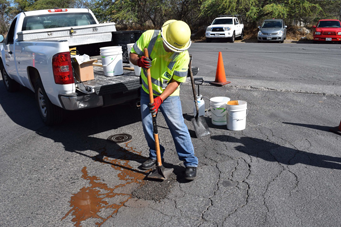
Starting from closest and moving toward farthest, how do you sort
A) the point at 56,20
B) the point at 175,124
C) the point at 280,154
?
1. the point at 175,124
2. the point at 280,154
3. the point at 56,20

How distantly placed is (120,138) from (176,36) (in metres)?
2.32

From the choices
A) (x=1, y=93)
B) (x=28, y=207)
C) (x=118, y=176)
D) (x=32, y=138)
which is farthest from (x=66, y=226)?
(x=1, y=93)

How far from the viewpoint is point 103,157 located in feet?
14.1

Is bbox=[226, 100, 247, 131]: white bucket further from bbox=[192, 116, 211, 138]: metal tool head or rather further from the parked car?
the parked car

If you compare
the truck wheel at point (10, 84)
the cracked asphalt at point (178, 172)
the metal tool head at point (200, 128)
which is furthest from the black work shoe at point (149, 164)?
the truck wheel at point (10, 84)

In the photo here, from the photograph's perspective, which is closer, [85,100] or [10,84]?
[85,100]

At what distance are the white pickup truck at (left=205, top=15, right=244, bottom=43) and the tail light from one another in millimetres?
18735

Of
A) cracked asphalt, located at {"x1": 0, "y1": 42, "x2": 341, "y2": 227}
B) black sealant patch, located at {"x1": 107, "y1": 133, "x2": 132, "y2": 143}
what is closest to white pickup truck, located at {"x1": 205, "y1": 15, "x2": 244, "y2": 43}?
cracked asphalt, located at {"x1": 0, "y1": 42, "x2": 341, "y2": 227}

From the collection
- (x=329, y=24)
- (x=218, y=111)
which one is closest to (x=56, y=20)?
(x=218, y=111)

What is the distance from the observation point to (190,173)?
354 centimetres

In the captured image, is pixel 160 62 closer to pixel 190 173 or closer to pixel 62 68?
pixel 190 173

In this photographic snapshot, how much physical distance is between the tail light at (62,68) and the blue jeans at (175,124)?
4.22ft

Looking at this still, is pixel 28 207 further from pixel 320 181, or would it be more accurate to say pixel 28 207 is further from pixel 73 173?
pixel 320 181

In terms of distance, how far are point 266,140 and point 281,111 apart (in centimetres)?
148
